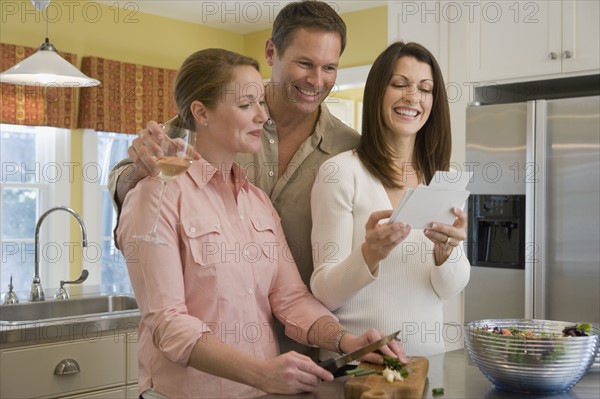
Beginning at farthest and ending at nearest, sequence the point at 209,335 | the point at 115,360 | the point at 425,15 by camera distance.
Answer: the point at 425,15 → the point at 115,360 → the point at 209,335

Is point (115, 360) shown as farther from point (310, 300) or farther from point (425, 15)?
point (425, 15)

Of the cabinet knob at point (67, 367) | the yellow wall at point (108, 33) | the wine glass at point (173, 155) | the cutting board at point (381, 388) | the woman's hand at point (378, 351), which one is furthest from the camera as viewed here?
the yellow wall at point (108, 33)

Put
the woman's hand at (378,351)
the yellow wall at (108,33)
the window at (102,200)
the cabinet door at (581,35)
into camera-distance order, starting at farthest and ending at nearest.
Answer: the window at (102,200) → the yellow wall at (108,33) → the cabinet door at (581,35) → the woman's hand at (378,351)

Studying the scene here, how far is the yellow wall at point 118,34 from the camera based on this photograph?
551 centimetres

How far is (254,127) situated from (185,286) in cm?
41

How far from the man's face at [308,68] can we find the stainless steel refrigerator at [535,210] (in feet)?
6.31

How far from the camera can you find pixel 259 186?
87.7 inches

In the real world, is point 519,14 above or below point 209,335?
above

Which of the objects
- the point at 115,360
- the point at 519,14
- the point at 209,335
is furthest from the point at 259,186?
the point at 519,14

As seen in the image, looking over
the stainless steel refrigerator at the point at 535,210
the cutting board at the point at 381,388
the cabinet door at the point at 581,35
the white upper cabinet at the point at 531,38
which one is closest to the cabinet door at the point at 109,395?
the stainless steel refrigerator at the point at 535,210

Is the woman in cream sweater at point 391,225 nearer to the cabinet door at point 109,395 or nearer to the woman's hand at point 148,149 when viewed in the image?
the woman's hand at point 148,149

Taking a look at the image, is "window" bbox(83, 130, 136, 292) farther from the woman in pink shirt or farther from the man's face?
the woman in pink shirt

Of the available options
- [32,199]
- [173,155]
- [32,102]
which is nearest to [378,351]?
[173,155]

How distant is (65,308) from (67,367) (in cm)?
64
